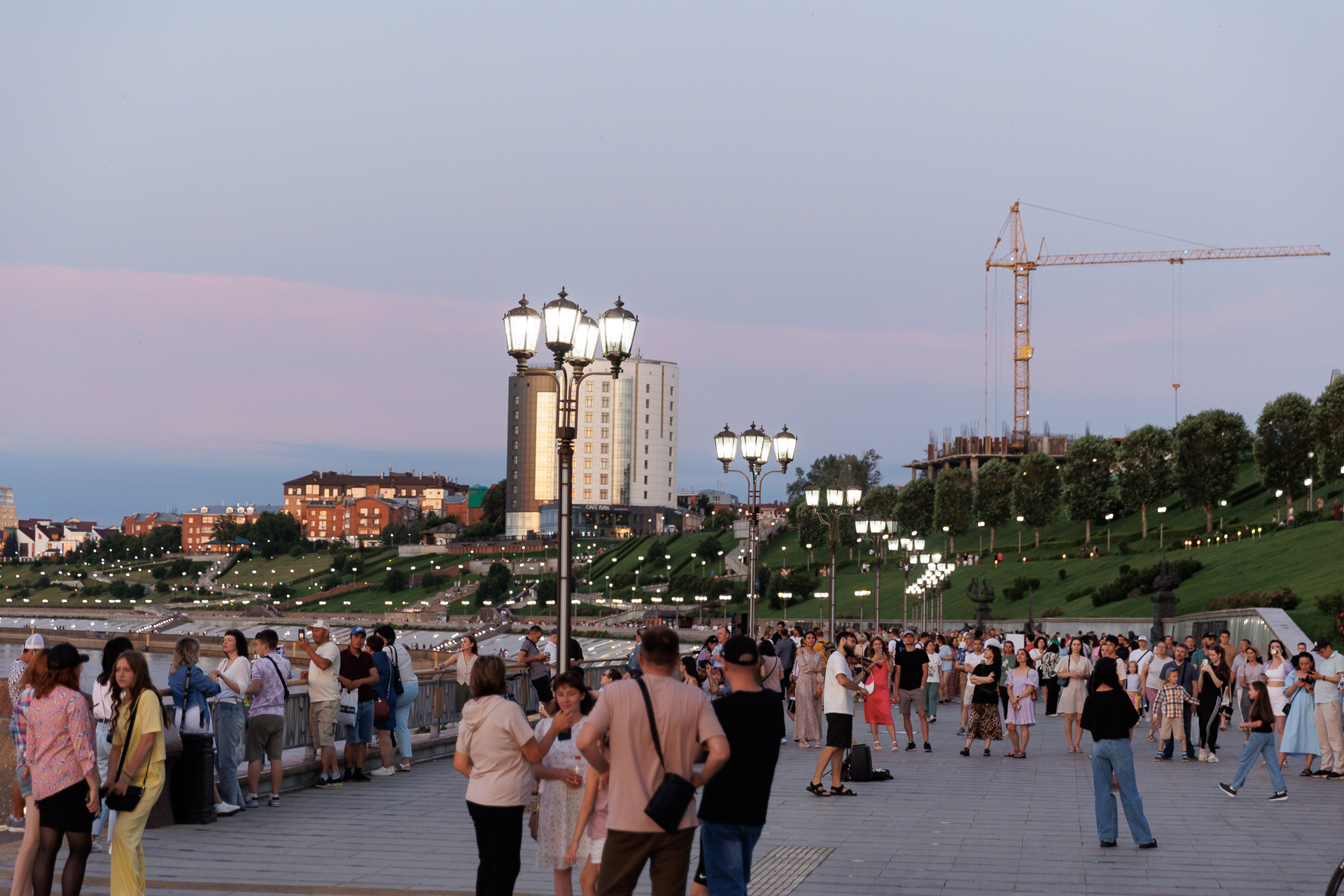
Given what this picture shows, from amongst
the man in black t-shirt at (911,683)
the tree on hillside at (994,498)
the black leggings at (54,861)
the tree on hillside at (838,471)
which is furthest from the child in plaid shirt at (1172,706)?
the tree on hillside at (838,471)

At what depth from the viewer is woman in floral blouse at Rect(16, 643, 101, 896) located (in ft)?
25.8

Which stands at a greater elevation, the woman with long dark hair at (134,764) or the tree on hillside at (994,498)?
the tree on hillside at (994,498)

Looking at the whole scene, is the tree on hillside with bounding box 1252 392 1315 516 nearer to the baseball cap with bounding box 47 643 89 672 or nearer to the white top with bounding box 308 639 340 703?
the white top with bounding box 308 639 340 703

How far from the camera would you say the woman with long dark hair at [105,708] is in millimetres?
9188

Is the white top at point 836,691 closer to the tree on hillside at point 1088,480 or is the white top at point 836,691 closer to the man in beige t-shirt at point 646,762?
the man in beige t-shirt at point 646,762

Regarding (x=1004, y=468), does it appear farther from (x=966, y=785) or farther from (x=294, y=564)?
(x=294, y=564)

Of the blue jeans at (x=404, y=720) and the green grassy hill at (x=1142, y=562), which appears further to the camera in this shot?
the green grassy hill at (x=1142, y=562)

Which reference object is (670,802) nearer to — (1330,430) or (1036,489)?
(1330,430)

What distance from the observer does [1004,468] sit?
4168 inches

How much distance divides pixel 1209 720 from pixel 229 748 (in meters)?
14.0

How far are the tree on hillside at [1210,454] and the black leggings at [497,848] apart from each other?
262 ft

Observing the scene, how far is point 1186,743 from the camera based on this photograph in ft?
63.1

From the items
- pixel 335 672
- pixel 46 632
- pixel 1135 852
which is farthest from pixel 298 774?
pixel 46 632

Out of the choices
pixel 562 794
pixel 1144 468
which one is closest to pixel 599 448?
pixel 1144 468
